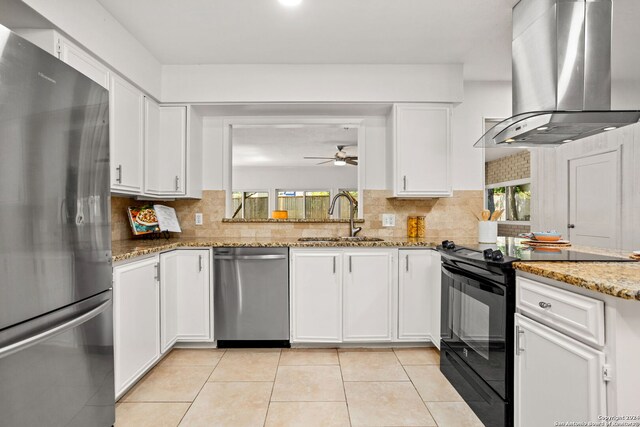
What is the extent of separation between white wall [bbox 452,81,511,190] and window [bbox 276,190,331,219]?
50.8 inches

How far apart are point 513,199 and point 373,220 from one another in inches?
215

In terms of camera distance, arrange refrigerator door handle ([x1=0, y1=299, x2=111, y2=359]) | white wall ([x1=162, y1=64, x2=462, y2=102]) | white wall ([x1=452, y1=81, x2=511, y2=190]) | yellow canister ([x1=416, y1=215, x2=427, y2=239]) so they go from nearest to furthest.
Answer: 1. refrigerator door handle ([x1=0, y1=299, x2=111, y2=359])
2. white wall ([x1=162, y1=64, x2=462, y2=102])
3. yellow canister ([x1=416, y1=215, x2=427, y2=239])
4. white wall ([x1=452, y1=81, x2=511, y2=190])

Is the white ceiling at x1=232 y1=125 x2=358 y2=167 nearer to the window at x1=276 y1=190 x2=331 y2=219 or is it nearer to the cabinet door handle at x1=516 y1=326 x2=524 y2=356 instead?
the window at x1=276 y1=190 x2=331 y2=219

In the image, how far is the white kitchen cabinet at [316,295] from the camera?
2.76 meters

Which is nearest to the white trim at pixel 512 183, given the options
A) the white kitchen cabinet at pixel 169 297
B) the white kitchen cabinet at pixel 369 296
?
the white kitchen cabinet at pixel 369 296

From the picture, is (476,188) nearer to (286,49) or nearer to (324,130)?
(324,130)

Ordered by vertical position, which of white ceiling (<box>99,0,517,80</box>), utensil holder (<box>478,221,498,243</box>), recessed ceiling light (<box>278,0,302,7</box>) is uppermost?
white ceiling (<box>99,0,517,80</box>)

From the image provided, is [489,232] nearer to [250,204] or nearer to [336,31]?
[336,31]

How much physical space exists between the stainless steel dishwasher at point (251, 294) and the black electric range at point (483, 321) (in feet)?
4.14

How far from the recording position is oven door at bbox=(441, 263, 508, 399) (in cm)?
164

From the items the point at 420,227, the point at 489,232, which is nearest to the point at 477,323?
the point at 489,232

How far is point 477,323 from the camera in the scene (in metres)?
1.90

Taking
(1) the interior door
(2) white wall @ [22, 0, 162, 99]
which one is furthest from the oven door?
(1) the interior door

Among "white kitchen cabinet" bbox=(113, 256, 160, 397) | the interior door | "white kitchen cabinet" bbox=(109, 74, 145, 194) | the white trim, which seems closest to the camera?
"white kitchen cabinet" bbox=(113, 256, 160, 397)
